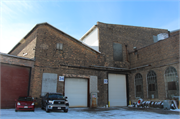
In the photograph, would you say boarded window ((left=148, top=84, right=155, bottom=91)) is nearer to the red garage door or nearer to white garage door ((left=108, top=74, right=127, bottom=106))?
white garage door ((left=108, top=74, right=127, bottom=106))

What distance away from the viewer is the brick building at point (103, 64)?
15914 mm

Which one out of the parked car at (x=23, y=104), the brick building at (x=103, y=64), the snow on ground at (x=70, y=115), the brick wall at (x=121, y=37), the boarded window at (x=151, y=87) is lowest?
the snow on ground at (x=70, y=115)

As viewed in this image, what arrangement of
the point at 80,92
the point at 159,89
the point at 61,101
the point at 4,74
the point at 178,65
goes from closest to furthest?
the point at 61,101 → the point at 4,74 → the point at 178,65 → the point at 159,89 → the point at 80,92

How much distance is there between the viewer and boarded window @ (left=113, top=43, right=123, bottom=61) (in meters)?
21.0

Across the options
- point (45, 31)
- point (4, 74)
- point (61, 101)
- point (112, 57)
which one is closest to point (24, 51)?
point (45, 31)

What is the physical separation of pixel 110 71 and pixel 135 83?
361cm

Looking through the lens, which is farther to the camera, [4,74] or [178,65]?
[178,65]

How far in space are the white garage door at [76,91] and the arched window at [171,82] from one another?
8.73 metres

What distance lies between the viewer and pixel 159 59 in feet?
56.2

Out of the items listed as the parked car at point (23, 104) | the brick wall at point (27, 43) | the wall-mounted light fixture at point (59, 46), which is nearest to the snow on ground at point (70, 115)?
the parked car at point (23, 104)

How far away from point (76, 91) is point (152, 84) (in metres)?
8.63

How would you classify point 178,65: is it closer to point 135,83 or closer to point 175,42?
point 175,42

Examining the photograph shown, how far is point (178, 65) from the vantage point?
14930 mm

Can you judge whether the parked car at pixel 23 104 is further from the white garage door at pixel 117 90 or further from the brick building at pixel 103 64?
the white garage door at pixel 117 90
